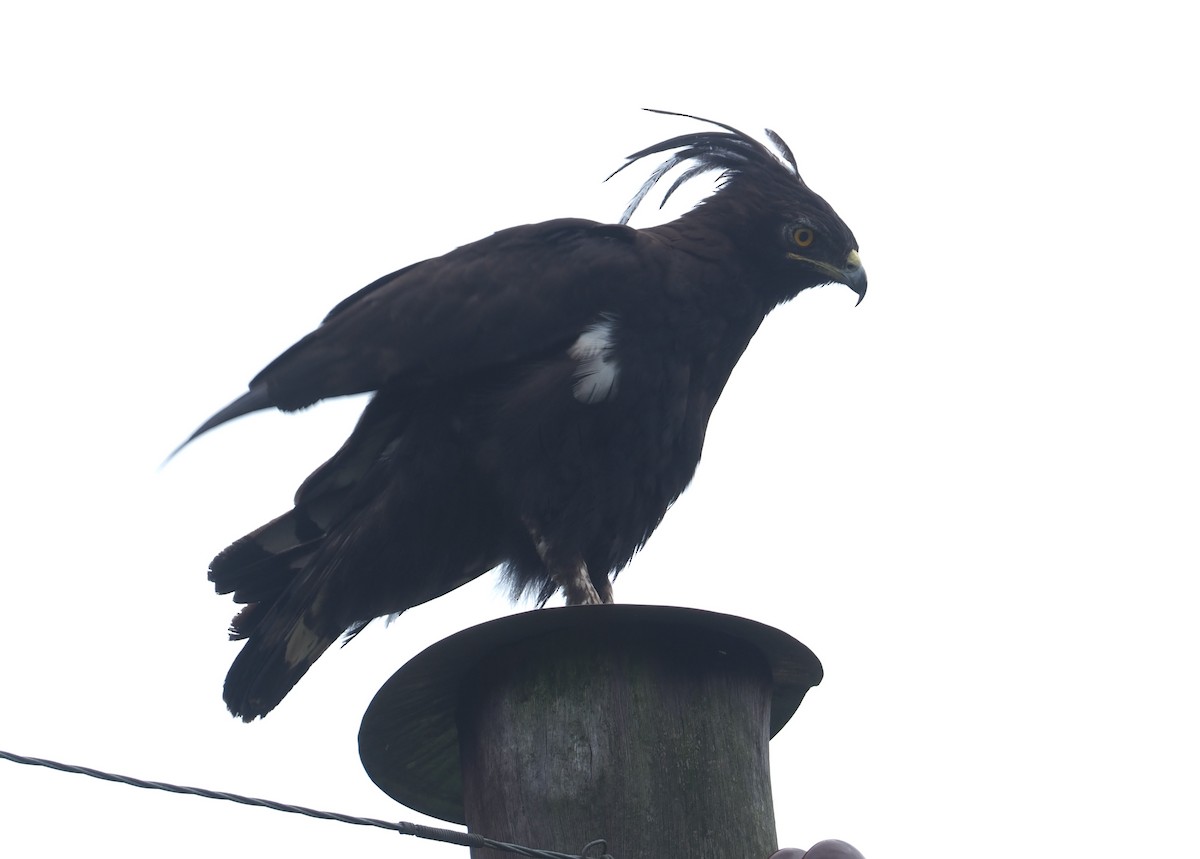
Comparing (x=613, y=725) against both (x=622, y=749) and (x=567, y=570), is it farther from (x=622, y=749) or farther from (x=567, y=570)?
(x=567, y=570)

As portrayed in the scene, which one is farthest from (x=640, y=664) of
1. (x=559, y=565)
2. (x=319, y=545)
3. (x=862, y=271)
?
(x=862, y=271)

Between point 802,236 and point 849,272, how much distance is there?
9.4 inches

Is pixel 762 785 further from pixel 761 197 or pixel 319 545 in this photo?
pixel 761 197

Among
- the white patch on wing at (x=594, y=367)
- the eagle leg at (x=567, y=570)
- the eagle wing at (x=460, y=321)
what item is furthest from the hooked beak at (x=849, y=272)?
the eagle leg at (x=567, y=570)

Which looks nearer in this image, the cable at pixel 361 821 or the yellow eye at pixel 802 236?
the cable at pixel 361 821

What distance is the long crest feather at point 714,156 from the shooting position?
5879 millimetres

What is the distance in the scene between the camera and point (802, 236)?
560cm

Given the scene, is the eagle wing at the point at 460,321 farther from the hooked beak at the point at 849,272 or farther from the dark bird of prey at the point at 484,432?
the hooked beak at the point at 849,272

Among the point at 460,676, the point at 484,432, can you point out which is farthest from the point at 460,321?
the point at 460,676

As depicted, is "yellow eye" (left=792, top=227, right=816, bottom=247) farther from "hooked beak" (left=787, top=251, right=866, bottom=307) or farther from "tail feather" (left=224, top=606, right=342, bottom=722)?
"tail feather" (left=224, top=606, right=342, bottom=722)

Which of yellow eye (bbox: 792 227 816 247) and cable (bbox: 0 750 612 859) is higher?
yellow eye (bbox: 792 227 816 247)

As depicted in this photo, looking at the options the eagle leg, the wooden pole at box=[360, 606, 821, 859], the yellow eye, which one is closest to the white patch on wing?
the eagle leg

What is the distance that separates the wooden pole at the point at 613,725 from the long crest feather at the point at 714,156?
9.46 ft

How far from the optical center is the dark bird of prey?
4.70 m
